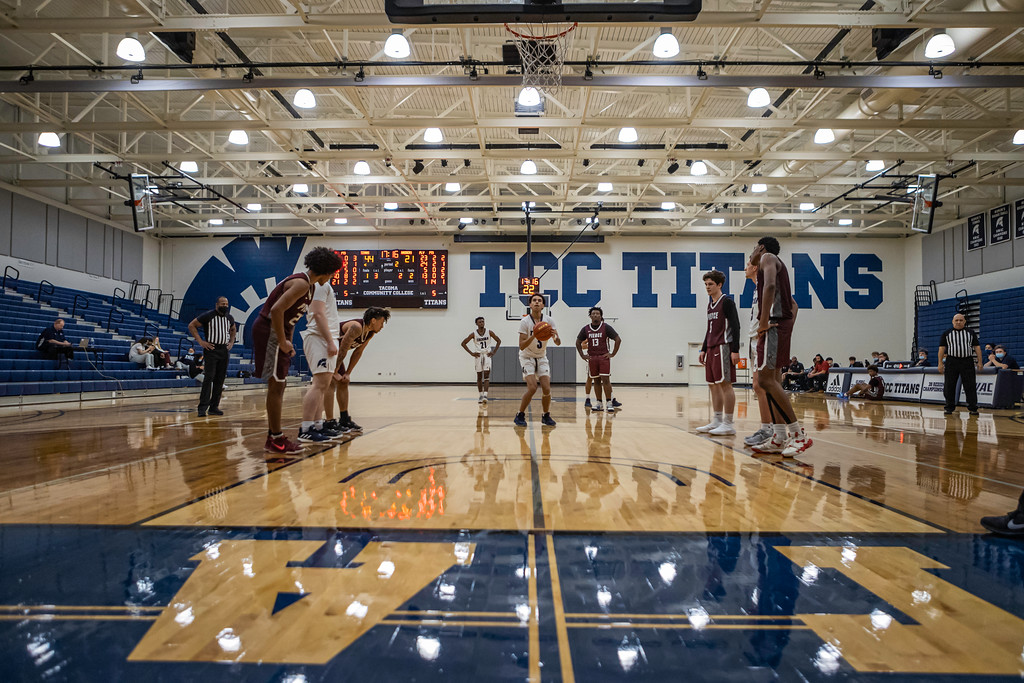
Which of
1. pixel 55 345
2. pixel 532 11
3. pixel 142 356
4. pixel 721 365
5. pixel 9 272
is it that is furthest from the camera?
pixel 9 272

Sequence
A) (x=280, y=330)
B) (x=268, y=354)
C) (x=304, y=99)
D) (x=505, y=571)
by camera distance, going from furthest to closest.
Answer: (x=304, y=99) → (x=268, y=354) → (x=280, y=330) → (x=505, y=571)

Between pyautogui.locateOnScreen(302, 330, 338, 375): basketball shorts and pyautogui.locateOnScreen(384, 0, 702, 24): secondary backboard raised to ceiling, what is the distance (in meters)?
2.88

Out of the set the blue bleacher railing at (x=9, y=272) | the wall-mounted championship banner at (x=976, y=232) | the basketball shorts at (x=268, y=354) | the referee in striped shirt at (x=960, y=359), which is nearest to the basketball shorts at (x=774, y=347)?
the basketball shorts at (x=268, y=354)

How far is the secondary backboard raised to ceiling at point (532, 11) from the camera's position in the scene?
16.2 feet

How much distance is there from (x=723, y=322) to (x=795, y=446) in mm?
1797

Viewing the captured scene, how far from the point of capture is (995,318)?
16938 millimetres

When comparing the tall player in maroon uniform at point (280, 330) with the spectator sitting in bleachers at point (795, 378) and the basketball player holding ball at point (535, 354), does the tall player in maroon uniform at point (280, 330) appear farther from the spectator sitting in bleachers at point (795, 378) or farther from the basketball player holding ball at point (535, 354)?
the spectator sitting in bleachers at point (795, 378)

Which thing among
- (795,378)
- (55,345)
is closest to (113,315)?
(55,345)

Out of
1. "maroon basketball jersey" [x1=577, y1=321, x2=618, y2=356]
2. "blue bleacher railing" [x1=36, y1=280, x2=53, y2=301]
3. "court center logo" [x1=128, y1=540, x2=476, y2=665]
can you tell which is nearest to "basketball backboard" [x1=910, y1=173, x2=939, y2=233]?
"maroon basketball jersey" [x1=577, y1=321, x2=618, y2=356]

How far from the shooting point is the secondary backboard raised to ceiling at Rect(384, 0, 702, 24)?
493cm

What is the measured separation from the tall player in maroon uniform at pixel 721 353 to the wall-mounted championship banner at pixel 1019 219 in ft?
54.5

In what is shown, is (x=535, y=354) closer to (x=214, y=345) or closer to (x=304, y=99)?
(x=214, y=345)

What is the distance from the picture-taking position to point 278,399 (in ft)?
14.2

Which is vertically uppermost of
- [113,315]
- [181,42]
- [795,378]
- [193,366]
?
[181,42]
